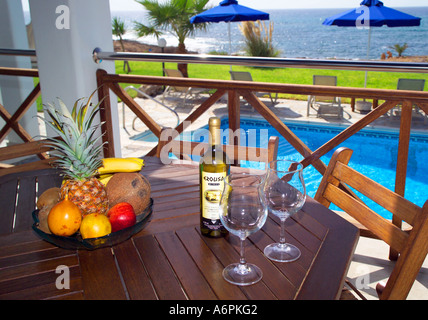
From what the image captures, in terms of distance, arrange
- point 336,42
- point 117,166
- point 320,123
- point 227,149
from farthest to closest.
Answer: point 336,42 < point 320,123 < point 227,149 < point 117,166

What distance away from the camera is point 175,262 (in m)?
0.98

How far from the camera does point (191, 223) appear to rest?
1190 mm

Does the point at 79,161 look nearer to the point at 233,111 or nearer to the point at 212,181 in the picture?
the point at 212,181

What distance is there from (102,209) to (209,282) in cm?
39

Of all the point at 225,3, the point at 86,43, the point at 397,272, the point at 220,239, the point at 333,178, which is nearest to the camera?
the point at 397,272

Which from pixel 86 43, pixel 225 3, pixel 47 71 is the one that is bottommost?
pixel 47 71

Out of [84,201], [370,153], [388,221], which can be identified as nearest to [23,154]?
[84,201]

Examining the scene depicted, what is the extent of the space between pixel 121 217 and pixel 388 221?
31.6 inches

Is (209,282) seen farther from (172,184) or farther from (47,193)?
(172,184)

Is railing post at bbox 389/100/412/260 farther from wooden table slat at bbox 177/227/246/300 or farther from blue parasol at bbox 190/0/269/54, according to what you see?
blue parasol at bbox 190/0/269/54

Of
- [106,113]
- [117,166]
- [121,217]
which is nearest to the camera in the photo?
[121,217]

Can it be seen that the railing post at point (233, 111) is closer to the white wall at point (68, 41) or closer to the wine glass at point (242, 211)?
the white wall at point (68, 41)

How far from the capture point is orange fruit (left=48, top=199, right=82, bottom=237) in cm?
99
